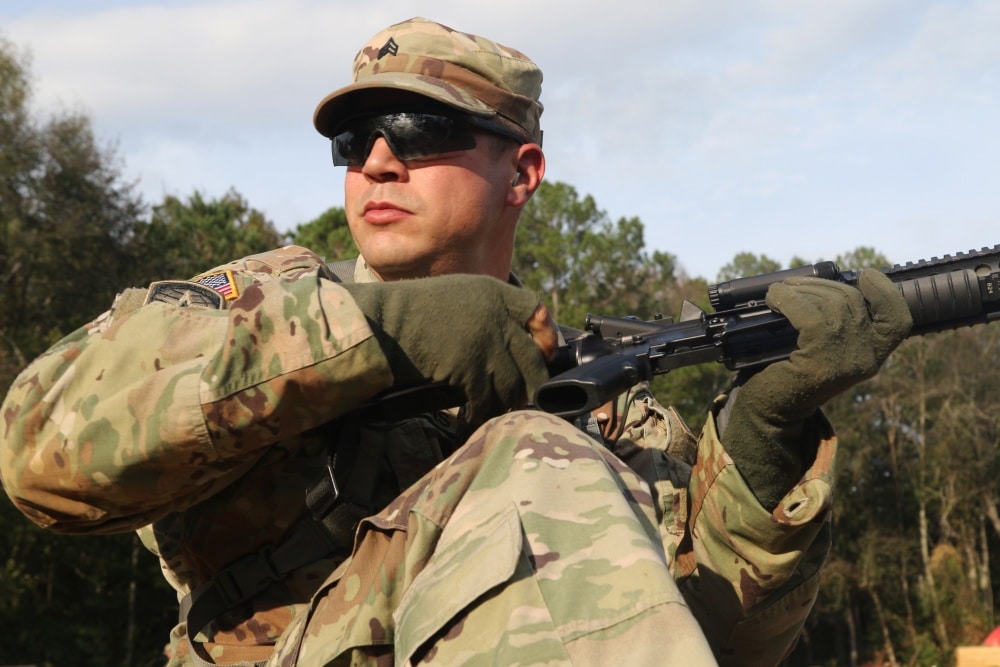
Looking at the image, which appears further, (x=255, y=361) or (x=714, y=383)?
(x=714, y=383)

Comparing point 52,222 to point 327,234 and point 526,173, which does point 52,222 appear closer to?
point 327,234

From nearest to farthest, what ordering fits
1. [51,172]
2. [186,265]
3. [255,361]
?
[255,361], [51,172], [186,265]

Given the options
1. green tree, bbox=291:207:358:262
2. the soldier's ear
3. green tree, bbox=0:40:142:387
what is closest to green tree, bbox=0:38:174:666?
green tree, bbox=0:40:142:387

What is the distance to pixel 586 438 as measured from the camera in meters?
3.15

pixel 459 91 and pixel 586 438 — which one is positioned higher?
pixel 459 91

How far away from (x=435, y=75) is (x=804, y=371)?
1465 mm

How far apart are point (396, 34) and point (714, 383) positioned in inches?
1470

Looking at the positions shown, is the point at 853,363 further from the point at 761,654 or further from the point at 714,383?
the point at 714,383

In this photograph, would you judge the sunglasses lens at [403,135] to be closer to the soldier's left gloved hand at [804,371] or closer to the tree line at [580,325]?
the soldier's left gloved hand at [804,371]

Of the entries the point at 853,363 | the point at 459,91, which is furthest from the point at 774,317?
the point at 459,91

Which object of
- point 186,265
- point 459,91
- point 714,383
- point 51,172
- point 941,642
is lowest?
point 941,642

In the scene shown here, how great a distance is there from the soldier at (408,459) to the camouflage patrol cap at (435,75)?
0.5 inches

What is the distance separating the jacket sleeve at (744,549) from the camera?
3793mm

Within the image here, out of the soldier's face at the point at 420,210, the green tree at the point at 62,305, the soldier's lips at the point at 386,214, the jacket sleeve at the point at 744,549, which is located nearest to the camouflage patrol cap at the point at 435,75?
the soldier's face at the point at 420,210
